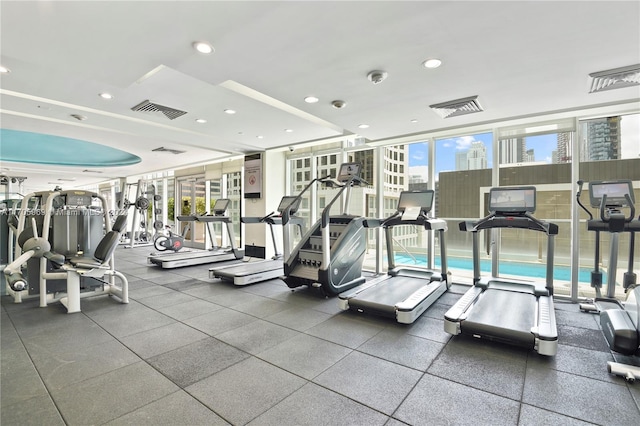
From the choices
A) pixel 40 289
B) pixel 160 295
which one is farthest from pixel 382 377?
pixel 40 289

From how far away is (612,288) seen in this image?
12.0 ft

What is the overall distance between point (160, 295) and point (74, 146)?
7.39m

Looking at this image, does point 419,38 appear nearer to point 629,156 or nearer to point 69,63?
point 69,63

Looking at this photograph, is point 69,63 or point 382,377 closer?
point 382,377

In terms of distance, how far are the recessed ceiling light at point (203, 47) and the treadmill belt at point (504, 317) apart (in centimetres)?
357

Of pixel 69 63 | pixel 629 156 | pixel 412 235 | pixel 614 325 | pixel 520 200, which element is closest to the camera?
pixel 614 325

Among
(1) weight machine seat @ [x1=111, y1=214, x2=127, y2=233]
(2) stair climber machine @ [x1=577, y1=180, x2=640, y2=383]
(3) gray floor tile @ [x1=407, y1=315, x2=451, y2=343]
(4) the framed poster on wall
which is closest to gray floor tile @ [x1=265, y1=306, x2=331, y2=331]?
(3) gray floor tile @ [x1=407, y1=315, x2=451, y2=343]

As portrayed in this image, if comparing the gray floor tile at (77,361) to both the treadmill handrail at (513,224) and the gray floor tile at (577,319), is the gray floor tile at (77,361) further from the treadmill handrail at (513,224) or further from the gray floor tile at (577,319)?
the gray floor tile at (577,319)

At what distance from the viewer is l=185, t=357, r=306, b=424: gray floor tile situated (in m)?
1.96

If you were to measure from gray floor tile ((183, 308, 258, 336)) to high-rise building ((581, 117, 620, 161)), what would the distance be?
5.47m

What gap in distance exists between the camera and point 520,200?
3.98 metres

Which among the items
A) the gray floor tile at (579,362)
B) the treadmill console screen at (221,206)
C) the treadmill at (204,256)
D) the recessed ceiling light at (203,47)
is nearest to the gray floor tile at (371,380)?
the gray floor tile at (579,362)

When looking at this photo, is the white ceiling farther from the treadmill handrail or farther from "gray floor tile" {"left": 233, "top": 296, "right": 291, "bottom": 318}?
"gray floor tile" {"left": 233, "top": 296, "right": 291, "bottom": 318}

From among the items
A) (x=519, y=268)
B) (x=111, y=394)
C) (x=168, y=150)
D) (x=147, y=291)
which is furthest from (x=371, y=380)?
(x=168, y=150)
